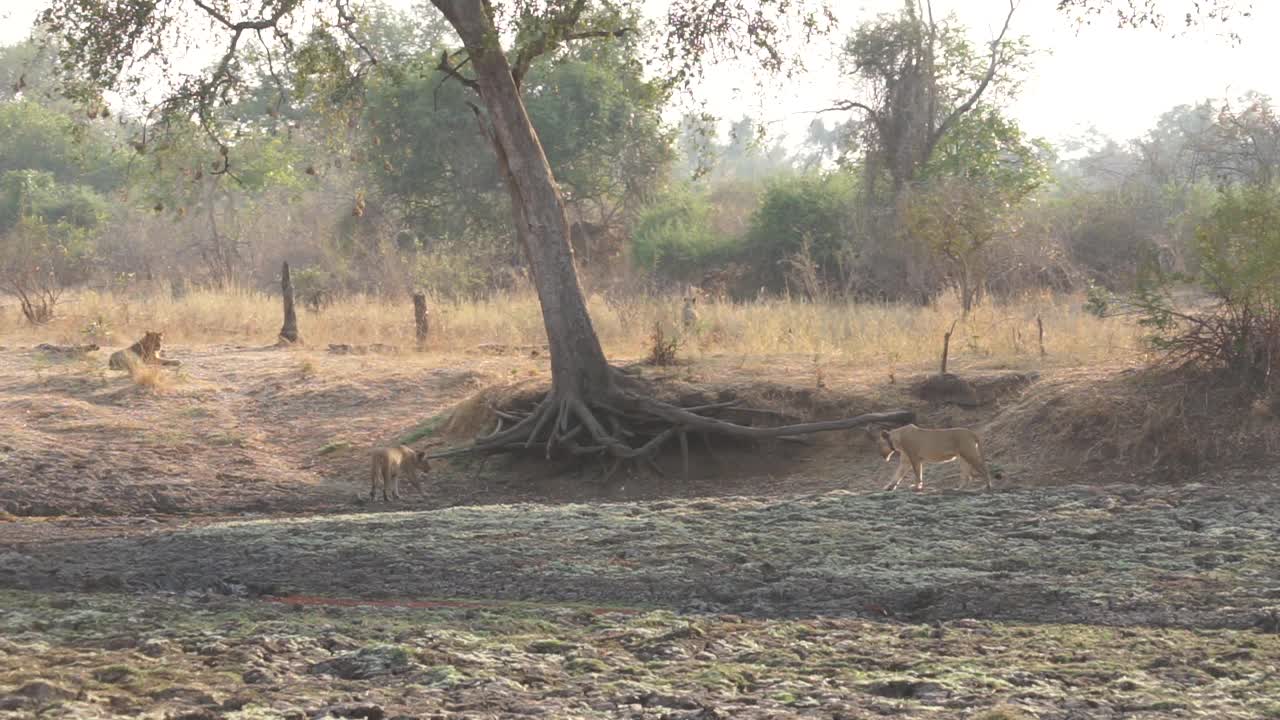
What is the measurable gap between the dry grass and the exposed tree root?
7.37 ft

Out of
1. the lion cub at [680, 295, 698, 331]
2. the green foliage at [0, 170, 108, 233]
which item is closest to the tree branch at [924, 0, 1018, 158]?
the lion cub at [680, 295, 698, 331]

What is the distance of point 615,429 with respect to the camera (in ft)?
41.6

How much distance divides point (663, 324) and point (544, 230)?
4704mm

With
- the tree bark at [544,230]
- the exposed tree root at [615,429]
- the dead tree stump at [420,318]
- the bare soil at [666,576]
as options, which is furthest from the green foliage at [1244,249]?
the dead tree stump at [420,318]

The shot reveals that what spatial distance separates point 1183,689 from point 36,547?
6.64 m

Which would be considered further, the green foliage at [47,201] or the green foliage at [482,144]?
the green foliage at [47,201]

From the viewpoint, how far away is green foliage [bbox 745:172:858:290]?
29.2 meters

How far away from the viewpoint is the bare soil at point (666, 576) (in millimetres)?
5258

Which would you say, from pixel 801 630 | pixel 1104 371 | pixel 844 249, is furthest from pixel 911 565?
pixel 844 249

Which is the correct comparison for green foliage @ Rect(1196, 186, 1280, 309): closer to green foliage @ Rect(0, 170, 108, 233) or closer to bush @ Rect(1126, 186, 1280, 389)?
bush @ Rect(1126, 186, 1280, 389)

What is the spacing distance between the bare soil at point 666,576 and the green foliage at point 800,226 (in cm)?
1571

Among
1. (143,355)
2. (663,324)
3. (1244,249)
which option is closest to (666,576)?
(1244,249)

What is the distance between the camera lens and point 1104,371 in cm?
1191

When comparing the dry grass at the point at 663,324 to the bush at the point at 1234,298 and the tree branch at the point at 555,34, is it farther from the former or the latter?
the tree branch at the point at 555,34
